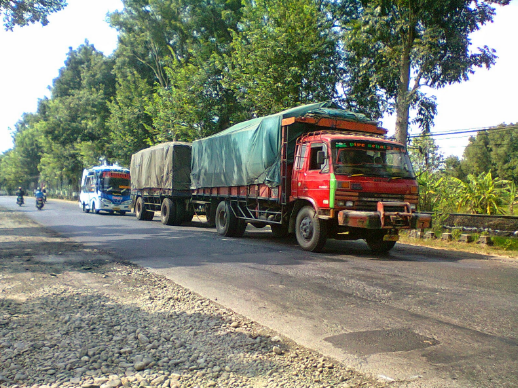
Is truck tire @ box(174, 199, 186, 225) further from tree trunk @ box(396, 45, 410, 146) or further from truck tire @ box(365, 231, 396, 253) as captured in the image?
truck tire @ box(365, 231, 396, 253)

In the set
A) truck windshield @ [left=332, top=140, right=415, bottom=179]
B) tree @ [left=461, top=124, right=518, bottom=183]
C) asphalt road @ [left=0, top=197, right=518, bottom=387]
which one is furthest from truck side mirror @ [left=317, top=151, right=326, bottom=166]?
tree @ [left=461, top=124, right=518, bottom=183]

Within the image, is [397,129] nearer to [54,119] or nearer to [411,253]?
[411,253]

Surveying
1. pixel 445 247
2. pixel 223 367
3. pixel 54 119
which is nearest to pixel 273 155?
pixel 445 247

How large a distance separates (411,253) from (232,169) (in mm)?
5978

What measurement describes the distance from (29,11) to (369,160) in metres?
14.6

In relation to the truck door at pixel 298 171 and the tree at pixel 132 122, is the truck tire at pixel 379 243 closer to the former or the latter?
the truck door at pixel 298 171

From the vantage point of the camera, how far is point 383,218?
9430 millimetres

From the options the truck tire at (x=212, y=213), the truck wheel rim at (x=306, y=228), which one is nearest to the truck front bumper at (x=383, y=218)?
the truck wheel rim at (x=306, y=228)

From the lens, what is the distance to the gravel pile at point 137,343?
11.5 feet

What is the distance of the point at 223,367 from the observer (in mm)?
3734

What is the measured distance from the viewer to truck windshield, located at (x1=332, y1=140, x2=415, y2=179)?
1001 centimetres

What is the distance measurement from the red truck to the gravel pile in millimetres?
4464

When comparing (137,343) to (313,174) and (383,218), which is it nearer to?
(383,218)

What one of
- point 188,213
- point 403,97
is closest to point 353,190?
point 403,97
